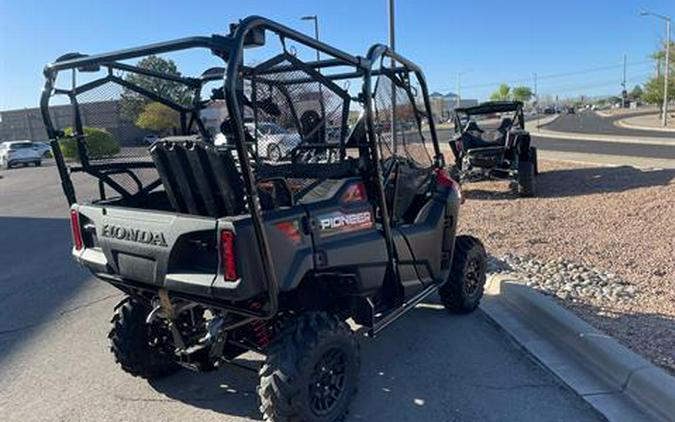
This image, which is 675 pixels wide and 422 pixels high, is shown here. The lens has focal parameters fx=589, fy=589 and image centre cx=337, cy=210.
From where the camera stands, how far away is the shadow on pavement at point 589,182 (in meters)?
11.8

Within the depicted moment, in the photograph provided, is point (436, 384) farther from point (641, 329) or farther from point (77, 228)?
point (77, 228)

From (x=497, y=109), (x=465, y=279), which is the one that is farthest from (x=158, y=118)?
(x=497, y=109)

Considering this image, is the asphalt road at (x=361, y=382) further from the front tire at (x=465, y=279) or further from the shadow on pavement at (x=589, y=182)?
the shadow on pavement at (x=589, y=182)

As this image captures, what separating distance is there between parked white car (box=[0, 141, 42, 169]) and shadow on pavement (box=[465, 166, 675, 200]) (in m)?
32.9

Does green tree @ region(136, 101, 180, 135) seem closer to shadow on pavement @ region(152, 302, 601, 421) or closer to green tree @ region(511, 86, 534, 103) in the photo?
shadow on pavement @ region(152, 302, 601, 421)

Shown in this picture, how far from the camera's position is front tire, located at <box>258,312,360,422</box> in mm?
3193

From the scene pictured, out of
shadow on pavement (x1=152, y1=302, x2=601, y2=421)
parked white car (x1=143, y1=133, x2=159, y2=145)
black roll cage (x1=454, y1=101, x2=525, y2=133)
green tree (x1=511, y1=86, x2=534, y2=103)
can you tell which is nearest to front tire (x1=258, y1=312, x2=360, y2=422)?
shadow on pavement (x1=152, y1=302, x2=601, y2=421)

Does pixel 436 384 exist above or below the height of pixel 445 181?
below

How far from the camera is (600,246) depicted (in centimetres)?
724

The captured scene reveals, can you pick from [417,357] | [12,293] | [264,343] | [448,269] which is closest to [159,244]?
[264,343]

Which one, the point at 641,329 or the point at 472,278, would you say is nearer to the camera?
the point at 641,329

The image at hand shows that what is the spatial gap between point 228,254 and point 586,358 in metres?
2.74

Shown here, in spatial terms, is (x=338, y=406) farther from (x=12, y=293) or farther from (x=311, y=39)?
(x=12, y=293)

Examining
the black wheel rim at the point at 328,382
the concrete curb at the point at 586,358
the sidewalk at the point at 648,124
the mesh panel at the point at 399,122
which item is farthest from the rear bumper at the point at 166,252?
the sidewalk at the point at 648,124
